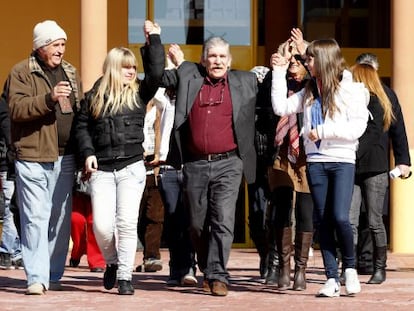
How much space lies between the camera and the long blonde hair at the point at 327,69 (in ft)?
30.2

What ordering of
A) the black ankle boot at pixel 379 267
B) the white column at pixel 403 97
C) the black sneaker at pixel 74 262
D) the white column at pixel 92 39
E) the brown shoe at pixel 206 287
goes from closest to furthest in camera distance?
the brown shoe at pixel 206 287
the black ankle boot at pixel 379 267
the black sneaker at pixel 74 262
the white column at pixel 92 39
the white column at pixel 403 97

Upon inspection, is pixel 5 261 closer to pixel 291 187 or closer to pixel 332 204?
pixel 291 187

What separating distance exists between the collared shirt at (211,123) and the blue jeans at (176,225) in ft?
2.78

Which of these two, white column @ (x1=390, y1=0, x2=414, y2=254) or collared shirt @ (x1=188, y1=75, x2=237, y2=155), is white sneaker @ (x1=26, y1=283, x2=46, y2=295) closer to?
collared shirt @ (x1=188, y1=75, x2=237, y2=155)

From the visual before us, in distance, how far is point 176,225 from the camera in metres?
10.4

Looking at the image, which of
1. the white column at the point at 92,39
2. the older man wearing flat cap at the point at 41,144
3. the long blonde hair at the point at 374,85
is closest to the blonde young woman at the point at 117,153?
the older man wearing flat cap at the point at 41,144

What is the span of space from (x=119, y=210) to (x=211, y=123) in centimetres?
96

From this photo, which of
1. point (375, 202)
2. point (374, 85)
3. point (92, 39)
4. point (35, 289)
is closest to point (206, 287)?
point (35, 289)

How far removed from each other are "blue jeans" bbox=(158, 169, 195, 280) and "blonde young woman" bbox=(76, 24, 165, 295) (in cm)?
83

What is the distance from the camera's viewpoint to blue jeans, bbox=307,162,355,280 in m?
9.20

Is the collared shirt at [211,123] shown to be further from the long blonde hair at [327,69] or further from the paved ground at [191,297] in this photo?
the paved ground at [191,297]

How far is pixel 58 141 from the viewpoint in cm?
957

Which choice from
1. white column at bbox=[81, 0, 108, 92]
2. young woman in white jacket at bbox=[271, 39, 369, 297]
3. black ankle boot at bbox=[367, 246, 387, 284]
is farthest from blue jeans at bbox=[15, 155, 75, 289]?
white column at bbox=[81, 0, 108, 92]

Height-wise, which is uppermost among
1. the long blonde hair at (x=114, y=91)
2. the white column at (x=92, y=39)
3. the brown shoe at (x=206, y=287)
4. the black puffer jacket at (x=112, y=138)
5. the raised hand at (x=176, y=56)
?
the white column at (x=92, y=39)
